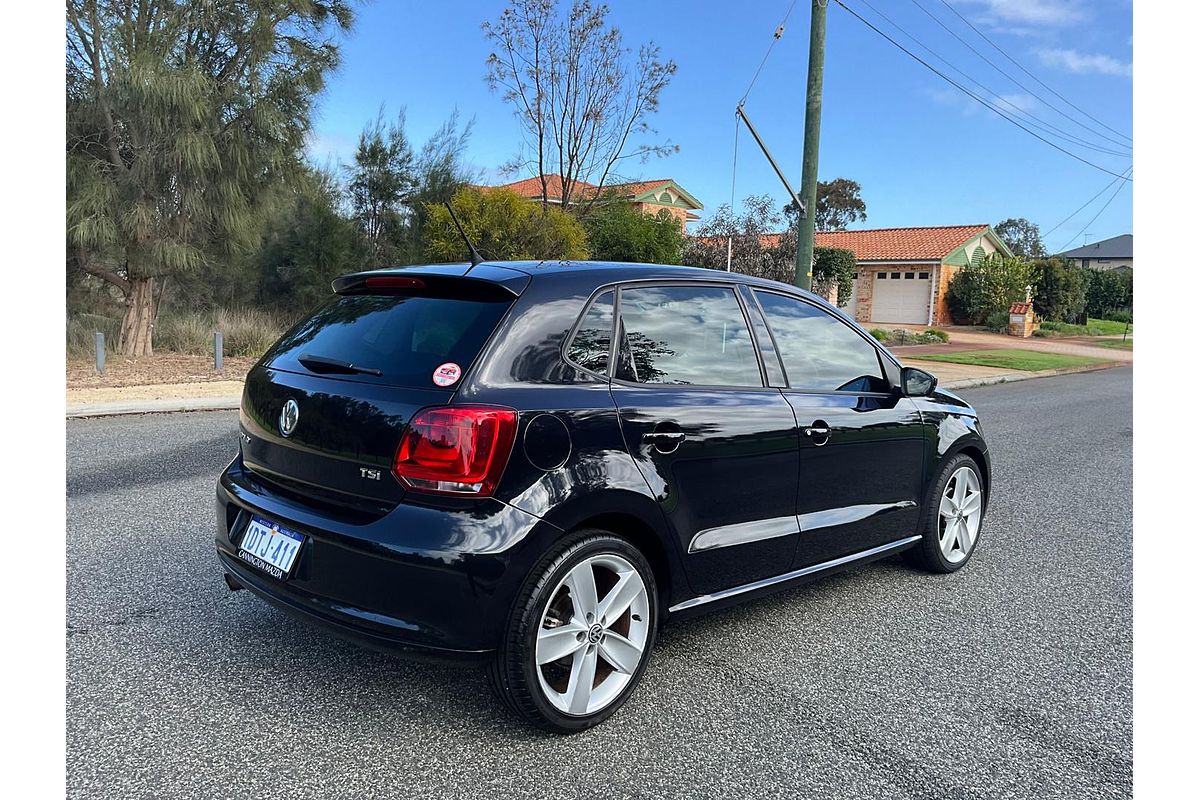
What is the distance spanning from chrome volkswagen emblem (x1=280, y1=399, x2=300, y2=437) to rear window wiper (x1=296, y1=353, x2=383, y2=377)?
0.54 feet

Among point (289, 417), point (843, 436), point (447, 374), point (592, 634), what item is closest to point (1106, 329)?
point (843, 436)

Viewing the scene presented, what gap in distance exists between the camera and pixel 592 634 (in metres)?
3.07

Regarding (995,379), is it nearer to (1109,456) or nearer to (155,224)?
(1109,456)

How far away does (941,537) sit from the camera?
4.88 m

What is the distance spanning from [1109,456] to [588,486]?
8135 mm

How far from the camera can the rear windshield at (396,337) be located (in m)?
3.01

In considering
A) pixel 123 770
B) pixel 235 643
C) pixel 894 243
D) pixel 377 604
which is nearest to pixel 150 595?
pixel 235 643

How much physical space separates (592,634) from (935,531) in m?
2.55

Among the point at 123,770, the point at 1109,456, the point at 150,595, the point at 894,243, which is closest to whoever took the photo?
the point at 123,770

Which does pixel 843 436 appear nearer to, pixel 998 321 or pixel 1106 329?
pixel 998 321

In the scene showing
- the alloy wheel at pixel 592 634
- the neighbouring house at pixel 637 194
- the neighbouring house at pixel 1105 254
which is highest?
the neighbouring house at pixel 1105 254

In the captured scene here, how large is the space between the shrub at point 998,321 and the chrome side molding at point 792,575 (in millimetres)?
35068

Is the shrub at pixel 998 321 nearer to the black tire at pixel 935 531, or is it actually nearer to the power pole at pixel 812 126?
the power pole at pixel 812 126

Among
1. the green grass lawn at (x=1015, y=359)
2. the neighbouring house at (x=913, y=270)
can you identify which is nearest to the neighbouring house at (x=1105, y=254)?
the neighbouring house at (x=913, y=270)
